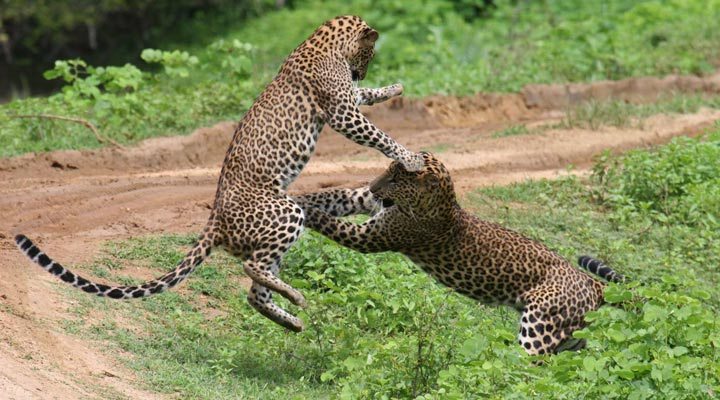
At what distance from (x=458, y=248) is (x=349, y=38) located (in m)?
1.66

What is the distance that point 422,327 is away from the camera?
9.25m

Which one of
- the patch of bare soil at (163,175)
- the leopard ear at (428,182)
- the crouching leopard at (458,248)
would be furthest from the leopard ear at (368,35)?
the patch of bare soil at (163,175)

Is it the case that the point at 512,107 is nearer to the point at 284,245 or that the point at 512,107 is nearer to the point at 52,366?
the point at 284,245

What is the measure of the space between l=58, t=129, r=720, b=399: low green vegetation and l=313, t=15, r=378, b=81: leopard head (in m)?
1.57

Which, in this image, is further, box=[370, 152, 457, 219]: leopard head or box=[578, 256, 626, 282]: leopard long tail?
box=[578, 256, 626, 282]: leopard long tail

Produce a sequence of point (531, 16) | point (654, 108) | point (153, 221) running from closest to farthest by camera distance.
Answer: point (153, 221) < point (654, 108) < point (531, 16)

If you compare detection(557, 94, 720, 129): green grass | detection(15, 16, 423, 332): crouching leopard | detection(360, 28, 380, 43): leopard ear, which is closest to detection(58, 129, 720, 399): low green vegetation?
detection(15, 16, 423, 332): crouching leopard

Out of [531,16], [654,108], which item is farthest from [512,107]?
[531,16]

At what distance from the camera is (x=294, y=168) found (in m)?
9.32

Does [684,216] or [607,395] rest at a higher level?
[607,395]

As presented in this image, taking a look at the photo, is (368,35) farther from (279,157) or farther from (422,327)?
(422,327)

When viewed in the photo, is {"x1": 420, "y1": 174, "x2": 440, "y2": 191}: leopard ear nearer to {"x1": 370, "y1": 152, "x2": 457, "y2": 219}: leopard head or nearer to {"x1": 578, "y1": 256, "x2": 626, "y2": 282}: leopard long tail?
{"x1": 370, "y1": 152, "x2": 457, "y2": 219}: leopard head

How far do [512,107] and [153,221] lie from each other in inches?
271

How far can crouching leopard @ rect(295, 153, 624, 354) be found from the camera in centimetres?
931
